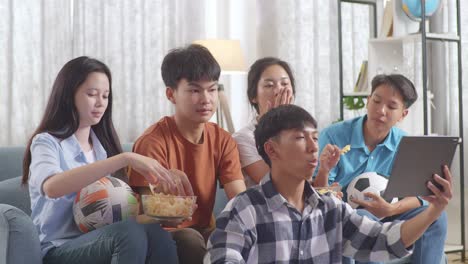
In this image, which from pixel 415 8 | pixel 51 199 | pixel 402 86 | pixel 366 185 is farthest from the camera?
pixel 415 8

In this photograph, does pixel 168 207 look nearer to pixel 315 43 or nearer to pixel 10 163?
pixel 10 163

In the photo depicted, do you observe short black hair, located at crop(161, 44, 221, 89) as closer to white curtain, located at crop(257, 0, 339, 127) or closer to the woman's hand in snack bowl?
the woman's hand in snack bowl

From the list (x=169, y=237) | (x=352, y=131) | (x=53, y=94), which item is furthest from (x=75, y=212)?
(x=352, y=131)

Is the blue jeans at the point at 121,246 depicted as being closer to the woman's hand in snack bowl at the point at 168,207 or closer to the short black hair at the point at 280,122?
the woman's hand in snack bowl at the point at 168,207

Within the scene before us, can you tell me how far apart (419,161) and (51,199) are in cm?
111

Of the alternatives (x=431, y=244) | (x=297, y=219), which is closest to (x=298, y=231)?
(x=297, y=219)

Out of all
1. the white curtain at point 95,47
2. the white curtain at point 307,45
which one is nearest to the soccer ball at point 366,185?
the white curtain at point 95,47

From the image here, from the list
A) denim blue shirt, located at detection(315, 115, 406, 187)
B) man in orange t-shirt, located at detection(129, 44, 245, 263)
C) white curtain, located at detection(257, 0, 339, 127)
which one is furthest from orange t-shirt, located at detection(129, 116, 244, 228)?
white curtain, located at detection(257, 0, 339, 127)

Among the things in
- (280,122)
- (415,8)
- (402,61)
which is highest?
(415,8)

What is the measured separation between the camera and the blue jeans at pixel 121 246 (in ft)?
6.97

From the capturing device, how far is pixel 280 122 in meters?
2.12

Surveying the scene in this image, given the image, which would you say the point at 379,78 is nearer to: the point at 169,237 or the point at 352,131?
the point at 352,131

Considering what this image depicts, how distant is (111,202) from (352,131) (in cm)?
126

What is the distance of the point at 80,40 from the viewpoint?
4.36m
